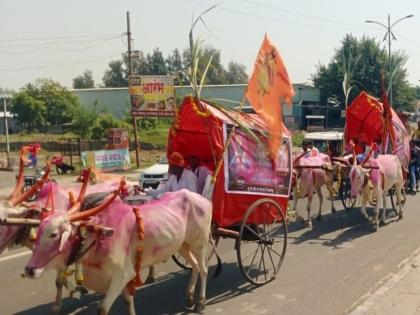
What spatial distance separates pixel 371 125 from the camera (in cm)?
1424

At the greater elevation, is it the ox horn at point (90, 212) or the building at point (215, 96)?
the building at point (215, 96)

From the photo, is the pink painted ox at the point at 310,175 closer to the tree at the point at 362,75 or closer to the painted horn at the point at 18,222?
the painted horn at the point at 18,222

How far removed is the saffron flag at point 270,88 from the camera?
7594mm

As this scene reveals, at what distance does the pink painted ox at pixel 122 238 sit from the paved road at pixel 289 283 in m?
0.72

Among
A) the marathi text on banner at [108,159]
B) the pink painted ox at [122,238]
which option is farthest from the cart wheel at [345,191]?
the marathi text on banner at [108,159]

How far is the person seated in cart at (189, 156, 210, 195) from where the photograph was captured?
7551 millimetres

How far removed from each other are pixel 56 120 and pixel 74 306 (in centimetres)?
5365

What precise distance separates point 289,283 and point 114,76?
115 metres

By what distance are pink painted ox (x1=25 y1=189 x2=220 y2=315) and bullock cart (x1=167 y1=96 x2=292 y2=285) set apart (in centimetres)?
72

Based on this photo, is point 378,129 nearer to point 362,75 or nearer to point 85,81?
point 362,75

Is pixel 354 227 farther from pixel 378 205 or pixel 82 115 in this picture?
pixel 82 115

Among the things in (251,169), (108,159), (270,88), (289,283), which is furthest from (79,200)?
(108,159)

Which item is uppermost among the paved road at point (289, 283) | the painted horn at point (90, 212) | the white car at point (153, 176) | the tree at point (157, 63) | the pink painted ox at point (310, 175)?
the tree at point (157, 63)

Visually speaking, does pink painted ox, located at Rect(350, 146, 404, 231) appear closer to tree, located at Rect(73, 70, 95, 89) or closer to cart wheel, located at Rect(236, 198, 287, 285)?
cart wheel, located at Rect(236, 198, 287, 285)
